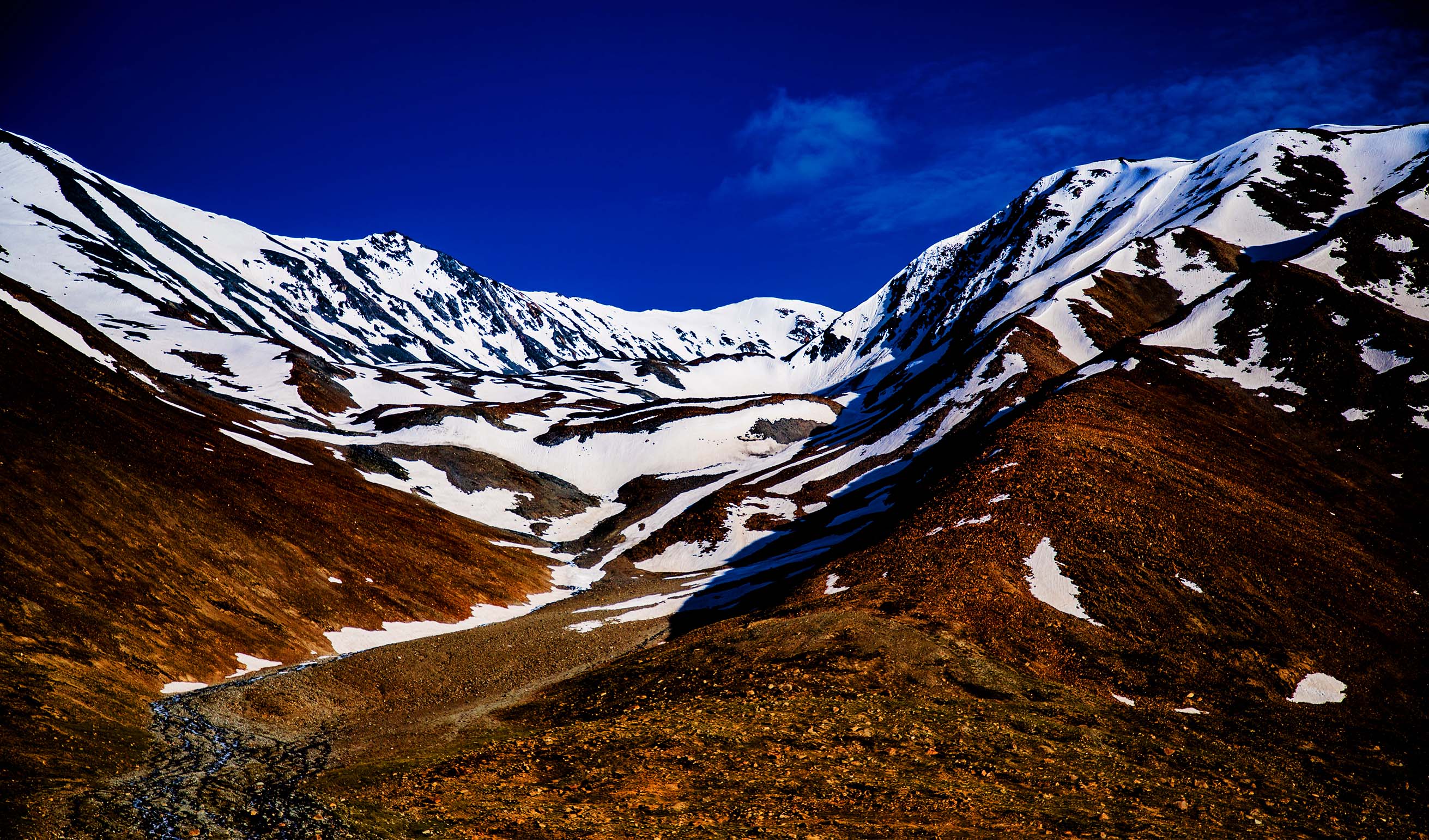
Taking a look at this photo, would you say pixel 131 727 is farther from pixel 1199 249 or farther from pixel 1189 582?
pixel 1199 249

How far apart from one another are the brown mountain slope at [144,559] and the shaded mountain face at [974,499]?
459 mm

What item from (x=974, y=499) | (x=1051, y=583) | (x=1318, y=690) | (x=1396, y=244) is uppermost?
(x=1396, y=244)

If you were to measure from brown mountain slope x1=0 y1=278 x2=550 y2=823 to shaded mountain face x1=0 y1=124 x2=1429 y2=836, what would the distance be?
459 millimetres

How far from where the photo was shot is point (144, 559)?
45844 millimetres

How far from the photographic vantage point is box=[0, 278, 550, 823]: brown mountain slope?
2966cm

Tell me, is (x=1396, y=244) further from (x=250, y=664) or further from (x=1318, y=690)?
(x=250, y=664)

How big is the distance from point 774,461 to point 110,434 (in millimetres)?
84639

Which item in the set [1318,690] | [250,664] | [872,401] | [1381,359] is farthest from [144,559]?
[872,401]

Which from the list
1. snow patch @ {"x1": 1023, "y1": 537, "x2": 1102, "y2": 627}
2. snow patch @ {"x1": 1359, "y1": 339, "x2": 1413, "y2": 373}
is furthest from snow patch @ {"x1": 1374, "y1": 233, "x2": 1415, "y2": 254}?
snow patch @ {"x1": 1023, "y1": 537, "x2": 1102, "y2": 627}

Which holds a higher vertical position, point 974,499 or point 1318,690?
point 974,499

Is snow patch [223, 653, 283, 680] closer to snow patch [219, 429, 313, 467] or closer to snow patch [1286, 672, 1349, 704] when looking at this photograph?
snow patch [219, 429, 313, 467]

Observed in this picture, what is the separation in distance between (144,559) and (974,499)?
52682mm

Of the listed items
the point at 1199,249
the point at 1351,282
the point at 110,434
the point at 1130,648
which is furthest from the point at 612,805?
the point at 1199,249

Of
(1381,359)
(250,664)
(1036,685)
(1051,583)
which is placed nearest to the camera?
(1036,685)
